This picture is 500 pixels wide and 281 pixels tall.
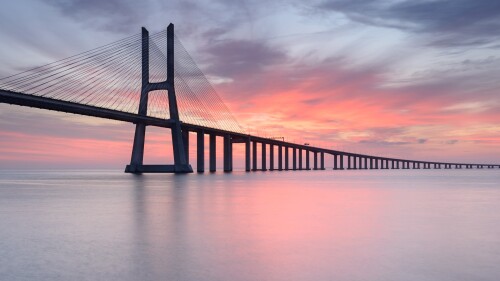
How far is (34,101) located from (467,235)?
44225 millimetres

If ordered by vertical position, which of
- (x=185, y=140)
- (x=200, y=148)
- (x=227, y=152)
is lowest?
(x=227, y=152)

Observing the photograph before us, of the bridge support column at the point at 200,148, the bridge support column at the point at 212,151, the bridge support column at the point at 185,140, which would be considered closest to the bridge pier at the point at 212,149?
the bridge support column at the point at 212,151

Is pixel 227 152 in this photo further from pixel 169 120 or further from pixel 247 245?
pixel 247 245

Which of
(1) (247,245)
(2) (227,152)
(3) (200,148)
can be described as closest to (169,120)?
(3) (200,148)

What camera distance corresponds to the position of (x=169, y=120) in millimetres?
72375

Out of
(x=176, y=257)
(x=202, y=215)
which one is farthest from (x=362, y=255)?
(x=202, y=215)

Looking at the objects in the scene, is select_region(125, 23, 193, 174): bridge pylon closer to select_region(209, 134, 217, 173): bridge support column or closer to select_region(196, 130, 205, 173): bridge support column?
select_region(196, 130, 205, 173): bridge support column

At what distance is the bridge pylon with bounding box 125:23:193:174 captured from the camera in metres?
72.4

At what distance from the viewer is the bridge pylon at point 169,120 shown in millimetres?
72375

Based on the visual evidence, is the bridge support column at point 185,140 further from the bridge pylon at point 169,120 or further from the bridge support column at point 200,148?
the bridge support column at point 200,148

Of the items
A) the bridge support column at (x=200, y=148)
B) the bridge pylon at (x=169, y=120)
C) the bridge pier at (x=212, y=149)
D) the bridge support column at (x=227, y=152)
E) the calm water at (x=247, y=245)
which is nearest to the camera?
the calm water at (x=247, y=245)

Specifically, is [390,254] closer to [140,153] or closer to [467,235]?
[467,235]

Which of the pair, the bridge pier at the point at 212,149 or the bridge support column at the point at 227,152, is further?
the bridge support column at the point at 227,152

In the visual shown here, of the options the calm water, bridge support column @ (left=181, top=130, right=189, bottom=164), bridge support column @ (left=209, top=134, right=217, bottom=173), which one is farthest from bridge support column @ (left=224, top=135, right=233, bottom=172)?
the calm water
